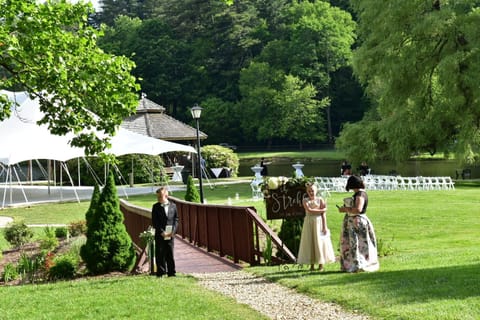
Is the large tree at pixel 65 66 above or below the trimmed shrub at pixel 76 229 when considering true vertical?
above

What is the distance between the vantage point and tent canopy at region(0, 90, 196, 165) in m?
29.5

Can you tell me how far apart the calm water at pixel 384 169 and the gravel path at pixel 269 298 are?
130 feet

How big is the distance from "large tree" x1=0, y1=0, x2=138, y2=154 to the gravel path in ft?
10.4

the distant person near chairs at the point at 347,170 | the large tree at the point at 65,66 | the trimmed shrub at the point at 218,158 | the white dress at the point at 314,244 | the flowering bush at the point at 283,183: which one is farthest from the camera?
the trimmed shrub at the point at 218,158

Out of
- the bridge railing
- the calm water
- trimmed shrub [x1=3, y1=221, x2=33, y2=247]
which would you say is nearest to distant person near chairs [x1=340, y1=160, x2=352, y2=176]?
the calm water

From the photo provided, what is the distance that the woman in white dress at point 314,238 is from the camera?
1132cm

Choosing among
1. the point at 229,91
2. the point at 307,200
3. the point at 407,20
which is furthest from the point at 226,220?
the point at 229,91

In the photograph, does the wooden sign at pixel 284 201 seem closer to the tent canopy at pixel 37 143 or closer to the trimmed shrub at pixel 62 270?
the trimmed shrub at pixel 62 270

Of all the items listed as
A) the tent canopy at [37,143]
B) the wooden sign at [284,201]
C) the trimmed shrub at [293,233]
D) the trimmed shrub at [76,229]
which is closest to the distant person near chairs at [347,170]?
the tent canopy at [37,143]

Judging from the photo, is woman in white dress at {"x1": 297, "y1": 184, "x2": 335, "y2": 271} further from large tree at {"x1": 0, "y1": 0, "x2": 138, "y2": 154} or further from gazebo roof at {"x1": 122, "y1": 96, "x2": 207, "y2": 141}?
gazebo roof at {"x1": 122, "y1": 96, "x2": 207, "y2": 141}

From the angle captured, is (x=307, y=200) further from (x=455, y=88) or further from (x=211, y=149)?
(x=211, y=149)

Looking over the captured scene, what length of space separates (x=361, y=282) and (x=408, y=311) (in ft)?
6.88

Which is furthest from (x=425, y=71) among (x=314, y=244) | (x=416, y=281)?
(x=416, y=281)

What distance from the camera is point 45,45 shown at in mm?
9859
